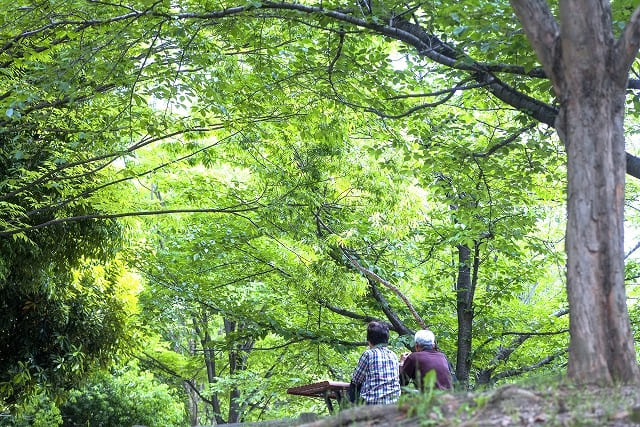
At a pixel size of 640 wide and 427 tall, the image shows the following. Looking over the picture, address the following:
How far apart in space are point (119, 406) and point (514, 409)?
15265 millimetres

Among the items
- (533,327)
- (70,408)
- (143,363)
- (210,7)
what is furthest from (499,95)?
(143,363)

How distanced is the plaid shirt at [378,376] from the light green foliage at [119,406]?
11760 mm

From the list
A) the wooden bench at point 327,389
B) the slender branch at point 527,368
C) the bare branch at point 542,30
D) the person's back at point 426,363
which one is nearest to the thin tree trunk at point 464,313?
the slender branch at point 527,368

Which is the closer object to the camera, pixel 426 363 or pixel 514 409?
pixel 514 409

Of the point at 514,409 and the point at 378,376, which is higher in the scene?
the point at 378,376

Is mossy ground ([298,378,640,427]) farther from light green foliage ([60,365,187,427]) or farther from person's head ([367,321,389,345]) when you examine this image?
light green foliage ([60,365,187,427])

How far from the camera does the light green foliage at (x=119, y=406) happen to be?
17.0 m

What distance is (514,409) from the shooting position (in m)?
3.38

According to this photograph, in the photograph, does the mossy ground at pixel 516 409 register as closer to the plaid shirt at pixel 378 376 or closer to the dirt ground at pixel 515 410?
the dirt ground at pixel 515 410

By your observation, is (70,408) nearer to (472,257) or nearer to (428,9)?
(472,257)

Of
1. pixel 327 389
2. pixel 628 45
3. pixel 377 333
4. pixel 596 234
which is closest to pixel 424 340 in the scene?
pixel 377 333

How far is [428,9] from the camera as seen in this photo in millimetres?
6941

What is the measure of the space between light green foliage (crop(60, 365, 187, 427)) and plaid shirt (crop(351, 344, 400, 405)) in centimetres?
1176

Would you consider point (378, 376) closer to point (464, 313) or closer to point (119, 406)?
point (464, 313)
